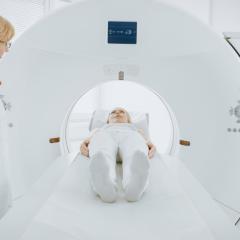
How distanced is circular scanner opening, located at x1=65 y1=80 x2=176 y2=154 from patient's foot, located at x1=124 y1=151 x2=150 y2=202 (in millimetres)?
2459

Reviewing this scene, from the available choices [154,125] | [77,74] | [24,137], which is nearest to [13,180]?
[24,137]

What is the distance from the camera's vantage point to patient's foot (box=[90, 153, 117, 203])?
1.02m

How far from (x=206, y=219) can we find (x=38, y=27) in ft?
4.28

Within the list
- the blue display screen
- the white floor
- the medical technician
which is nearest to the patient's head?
the blue display screen

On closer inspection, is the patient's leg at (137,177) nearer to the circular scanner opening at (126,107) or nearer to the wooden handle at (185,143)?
the wooden handle at (185,143)

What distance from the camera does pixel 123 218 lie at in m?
0.94

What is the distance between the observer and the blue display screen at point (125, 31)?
1.60 metres

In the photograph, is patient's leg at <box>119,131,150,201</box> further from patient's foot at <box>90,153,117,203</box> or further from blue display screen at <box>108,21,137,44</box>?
blue display screen at <box>108,21,137,44</box>

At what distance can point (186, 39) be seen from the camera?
158 cm

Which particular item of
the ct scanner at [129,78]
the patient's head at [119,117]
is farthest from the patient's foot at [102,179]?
the patient's head at [119,117]

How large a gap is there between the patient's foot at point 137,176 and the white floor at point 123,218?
39 mm

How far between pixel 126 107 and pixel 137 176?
290cm

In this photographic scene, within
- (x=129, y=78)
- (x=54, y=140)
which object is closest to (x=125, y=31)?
(x=129, y=78)

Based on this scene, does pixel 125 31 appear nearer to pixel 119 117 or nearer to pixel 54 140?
pixel 119 117
